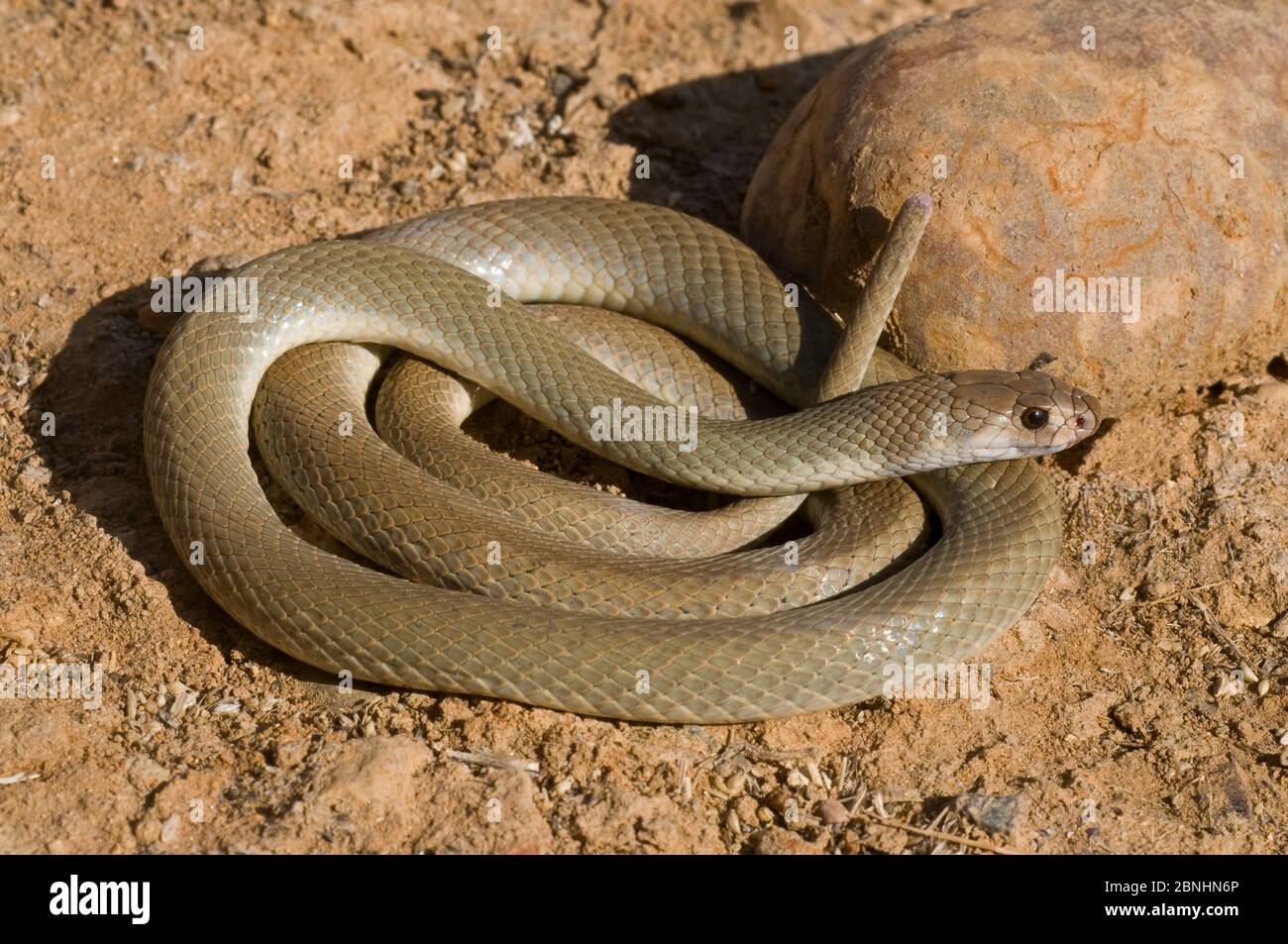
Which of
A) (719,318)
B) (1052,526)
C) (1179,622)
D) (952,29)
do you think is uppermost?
(952,29)

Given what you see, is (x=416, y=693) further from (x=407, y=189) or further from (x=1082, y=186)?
(x=1082, y=186)

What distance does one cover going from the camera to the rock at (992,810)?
507 centimetres

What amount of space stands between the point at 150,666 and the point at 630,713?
222cm

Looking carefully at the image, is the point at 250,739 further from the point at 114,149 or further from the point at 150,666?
the point at 114,149

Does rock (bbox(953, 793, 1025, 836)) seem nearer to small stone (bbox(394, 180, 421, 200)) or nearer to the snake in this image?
the snake

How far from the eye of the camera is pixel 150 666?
5570mm

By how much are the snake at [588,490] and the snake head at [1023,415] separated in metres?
0.01

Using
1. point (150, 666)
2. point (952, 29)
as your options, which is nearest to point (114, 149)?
point (150, 666)

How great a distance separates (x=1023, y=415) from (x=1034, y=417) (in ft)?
0.18

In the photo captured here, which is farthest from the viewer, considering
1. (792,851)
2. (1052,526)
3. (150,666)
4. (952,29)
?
(952,29)

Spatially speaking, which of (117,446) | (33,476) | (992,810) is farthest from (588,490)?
(33,476)

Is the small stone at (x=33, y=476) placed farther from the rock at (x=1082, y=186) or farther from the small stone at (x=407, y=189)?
the rock at (x=1082, y=186)

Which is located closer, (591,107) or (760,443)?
(760,443)

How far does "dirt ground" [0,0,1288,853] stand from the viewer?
5.06 metres
